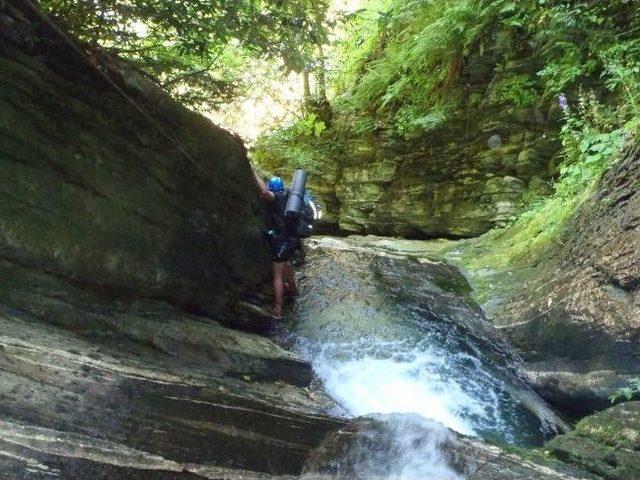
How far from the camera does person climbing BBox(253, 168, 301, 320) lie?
732 cm

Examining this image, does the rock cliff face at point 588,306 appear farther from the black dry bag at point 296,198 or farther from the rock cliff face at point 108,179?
the rock cliff face at point 108,179

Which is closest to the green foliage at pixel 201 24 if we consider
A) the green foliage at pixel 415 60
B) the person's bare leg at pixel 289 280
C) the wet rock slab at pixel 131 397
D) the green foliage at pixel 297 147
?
the wet rock slab at pixel 131 397

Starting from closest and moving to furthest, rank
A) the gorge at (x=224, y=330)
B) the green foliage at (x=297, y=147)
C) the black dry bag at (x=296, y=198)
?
the gorge at (x=224, y=330) → the black dry bag at (x=296, y=198) → the green foliage at (x=297, y=147)

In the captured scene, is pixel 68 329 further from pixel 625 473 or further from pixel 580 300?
pixel 580 300

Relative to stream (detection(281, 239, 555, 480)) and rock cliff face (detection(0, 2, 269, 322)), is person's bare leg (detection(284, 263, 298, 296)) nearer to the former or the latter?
stream (detection(281, 239, 555, 480))

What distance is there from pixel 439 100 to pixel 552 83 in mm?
3415

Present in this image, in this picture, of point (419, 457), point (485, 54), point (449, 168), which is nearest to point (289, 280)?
point (419, 457)

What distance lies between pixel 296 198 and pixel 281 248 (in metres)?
0.82

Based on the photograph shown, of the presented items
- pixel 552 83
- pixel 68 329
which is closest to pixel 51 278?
pixel 68 329

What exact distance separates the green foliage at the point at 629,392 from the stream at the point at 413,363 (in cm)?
84

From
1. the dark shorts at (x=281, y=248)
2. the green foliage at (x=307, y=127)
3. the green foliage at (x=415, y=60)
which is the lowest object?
the dark shorts at (x=281, y=248)

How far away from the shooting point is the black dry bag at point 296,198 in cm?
712

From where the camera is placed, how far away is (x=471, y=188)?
496 inches

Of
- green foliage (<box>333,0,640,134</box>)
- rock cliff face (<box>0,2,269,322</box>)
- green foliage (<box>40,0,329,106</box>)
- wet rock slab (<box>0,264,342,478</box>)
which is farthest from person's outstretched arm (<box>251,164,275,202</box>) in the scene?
green foliage (<box>333,0,640,134</box>)
